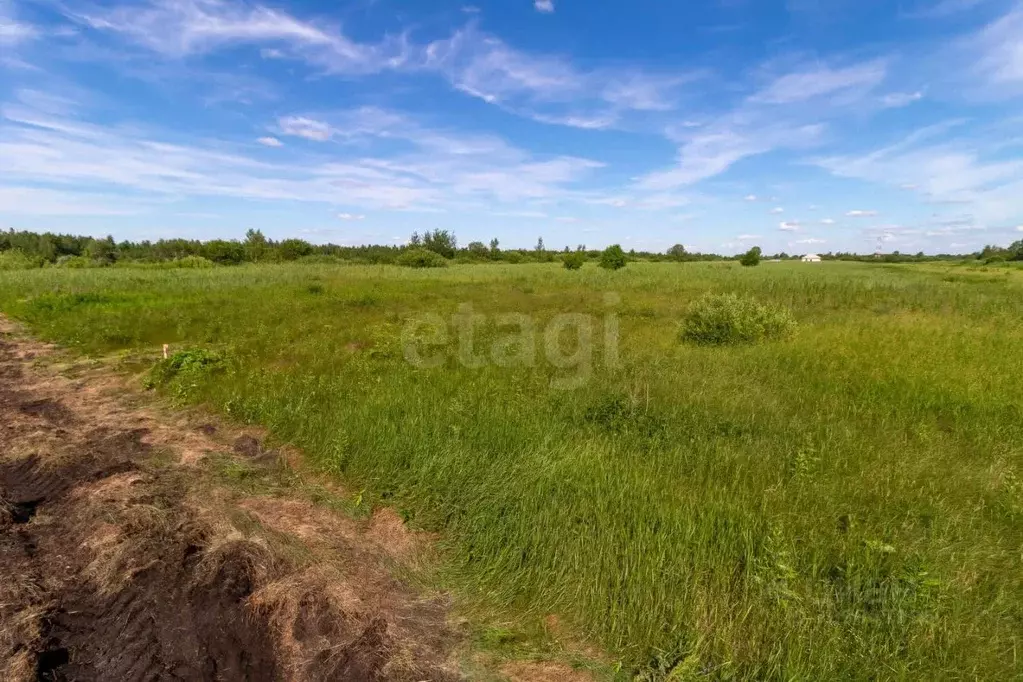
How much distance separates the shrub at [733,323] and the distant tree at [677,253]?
186 feet

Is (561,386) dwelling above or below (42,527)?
above

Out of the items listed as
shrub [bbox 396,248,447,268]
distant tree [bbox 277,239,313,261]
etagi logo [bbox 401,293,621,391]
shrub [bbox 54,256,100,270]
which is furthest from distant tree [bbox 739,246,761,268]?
shrub [bbox 54,256,100,270]

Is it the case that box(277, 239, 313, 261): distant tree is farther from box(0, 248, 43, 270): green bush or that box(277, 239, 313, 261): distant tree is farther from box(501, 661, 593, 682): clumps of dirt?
box(501, 661, 593, 682): clumps of dirt

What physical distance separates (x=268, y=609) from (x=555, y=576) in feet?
5.99

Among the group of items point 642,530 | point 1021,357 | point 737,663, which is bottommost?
point 737,663

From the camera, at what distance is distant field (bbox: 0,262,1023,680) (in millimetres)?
2750

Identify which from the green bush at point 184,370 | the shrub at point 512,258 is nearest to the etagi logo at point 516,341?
the green bush at point 184,370

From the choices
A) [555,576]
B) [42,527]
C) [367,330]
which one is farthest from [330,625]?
[367,330]

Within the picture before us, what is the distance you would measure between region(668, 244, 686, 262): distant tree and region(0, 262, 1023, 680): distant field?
5783cm

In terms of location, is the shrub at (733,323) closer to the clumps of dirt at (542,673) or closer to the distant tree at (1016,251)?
the clumps of dirt at (542,673)

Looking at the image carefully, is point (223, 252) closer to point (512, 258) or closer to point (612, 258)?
point (512, 258)

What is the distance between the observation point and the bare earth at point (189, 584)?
8.35 ft

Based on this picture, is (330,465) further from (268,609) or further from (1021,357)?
(1021,357)

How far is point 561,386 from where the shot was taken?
6.76 m
